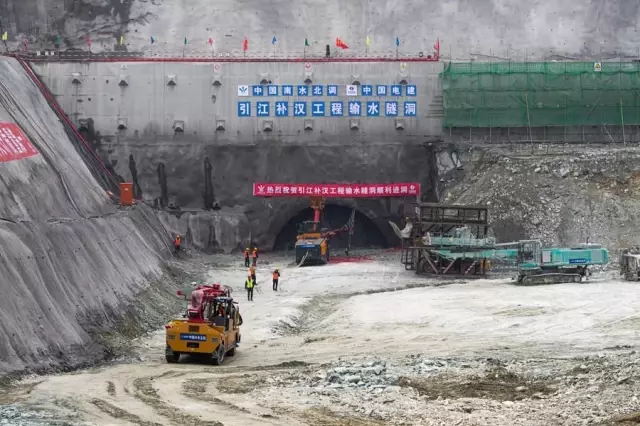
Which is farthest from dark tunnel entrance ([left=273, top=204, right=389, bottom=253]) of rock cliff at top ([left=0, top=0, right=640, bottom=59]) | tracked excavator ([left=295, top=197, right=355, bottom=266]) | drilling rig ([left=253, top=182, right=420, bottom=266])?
rock cliff at top ([left=0, top=0, right=640, bottom=59])

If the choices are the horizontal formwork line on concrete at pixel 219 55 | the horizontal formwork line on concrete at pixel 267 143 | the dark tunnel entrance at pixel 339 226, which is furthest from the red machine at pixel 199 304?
the horizontal formwork line on concrete at pixel 219 55

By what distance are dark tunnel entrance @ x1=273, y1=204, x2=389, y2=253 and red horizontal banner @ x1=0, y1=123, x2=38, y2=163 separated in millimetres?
22397

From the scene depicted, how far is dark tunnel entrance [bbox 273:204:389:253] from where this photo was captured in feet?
212

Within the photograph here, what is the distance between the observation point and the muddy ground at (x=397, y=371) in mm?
20938

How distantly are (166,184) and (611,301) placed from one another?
33.9 meters

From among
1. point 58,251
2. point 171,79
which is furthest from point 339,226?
point 58,251

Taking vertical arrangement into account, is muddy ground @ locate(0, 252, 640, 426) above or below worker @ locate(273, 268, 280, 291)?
below

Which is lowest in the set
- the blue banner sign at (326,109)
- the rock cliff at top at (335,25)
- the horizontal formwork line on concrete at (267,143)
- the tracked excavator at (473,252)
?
the tracked excavator at (473,252)

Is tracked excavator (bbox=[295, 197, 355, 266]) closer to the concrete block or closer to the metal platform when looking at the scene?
the metal platform

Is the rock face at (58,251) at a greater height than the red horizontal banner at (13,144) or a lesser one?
lesser

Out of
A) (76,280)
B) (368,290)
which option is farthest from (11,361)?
(368,290)

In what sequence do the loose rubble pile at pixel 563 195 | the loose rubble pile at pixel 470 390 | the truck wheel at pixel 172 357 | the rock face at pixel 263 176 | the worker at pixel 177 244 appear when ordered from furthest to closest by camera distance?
1. the rock face at pixel 263 176
2. the worker at pixel 177 244
3. the loose rubble pile at pixel 563 195
4. the truck wheel at pixel 172 357
5. the loose rubble pile at pixel 470 390

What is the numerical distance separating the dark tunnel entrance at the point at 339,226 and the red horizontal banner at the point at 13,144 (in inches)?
882

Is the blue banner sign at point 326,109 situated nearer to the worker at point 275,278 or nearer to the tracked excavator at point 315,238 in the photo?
the tracked excavator at point 315,238
